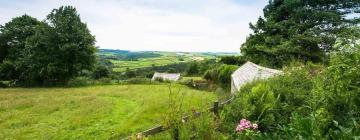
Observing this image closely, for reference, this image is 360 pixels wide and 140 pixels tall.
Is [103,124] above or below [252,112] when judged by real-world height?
below

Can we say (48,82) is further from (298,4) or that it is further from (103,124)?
(298,4)

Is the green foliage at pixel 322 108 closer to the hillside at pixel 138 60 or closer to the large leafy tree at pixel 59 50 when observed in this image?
the large leafy tree at pixel 59 50

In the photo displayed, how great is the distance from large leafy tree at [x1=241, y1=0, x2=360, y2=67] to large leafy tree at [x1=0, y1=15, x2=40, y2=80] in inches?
1004

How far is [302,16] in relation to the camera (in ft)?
81.9

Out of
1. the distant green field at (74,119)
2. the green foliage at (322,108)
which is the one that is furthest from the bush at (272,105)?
the distant green field at (74,119)

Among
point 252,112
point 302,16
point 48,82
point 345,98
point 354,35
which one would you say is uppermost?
point 302,16

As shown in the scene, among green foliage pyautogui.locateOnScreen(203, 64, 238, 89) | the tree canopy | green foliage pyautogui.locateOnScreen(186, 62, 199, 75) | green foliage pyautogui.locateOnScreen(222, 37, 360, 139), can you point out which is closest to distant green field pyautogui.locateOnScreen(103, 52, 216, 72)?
green foliage pyautogui.locateOnScreen(186, 62, 199, 75)

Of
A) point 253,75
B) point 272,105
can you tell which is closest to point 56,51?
point 253,75

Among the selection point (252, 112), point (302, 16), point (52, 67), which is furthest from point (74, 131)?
point (302, 16)

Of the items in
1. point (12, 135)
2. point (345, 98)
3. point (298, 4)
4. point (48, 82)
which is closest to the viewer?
point (345, 98)

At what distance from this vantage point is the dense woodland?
507cm

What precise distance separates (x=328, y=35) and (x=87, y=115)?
20.2 m

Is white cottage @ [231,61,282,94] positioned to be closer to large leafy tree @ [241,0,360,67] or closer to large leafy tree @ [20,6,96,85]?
large leafy tree @ [241,0,360,67]

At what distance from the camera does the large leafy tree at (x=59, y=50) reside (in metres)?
28.6
